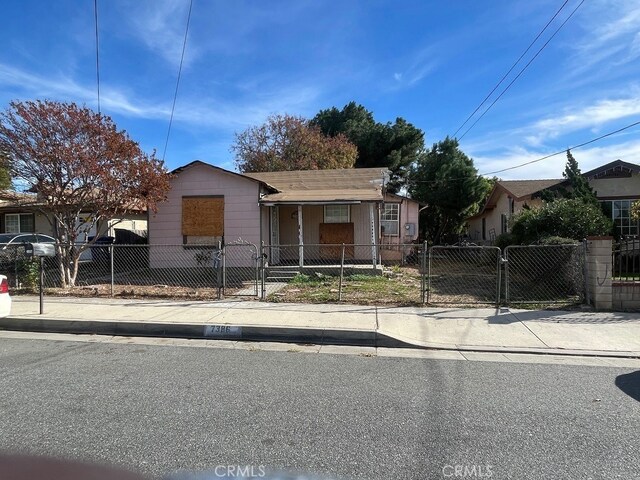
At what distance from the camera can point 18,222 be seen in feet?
69.7

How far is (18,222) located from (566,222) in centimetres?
2279

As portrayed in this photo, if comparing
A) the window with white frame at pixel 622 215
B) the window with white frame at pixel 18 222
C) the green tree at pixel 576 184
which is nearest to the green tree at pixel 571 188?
the green tree at pixel 576 184

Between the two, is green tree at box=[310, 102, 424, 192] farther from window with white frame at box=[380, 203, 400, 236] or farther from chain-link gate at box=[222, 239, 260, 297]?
chain-link gate at box=[222, 239, 260, 297]

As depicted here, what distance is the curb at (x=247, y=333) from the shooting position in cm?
659

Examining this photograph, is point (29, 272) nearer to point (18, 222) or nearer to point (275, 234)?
point (275, 234)

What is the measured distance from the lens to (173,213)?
569 inches

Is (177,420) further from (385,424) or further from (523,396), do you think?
(523,396)

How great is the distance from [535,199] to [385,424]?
18919mm

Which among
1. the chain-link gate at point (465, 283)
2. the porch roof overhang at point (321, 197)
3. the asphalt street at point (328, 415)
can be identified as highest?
the porch roof overhang at point (321, 197)

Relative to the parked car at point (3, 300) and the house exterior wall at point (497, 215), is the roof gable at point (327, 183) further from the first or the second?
the parked car at point (3, 300)

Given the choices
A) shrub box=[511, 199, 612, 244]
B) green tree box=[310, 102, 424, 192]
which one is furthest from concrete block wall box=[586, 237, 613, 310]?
green tree box=[310, 102, 424, 192]

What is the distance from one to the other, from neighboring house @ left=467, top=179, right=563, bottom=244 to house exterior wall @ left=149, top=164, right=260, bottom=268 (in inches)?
453

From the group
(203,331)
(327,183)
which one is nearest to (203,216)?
(327,183)

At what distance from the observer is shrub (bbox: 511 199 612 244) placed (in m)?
13.0
